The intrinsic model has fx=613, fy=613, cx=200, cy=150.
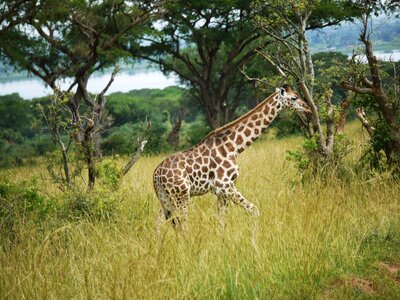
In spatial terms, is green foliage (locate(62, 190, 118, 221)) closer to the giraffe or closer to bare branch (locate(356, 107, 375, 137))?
the giraffe

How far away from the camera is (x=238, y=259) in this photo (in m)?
5.93

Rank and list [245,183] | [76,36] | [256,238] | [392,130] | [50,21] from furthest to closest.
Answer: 1. [76,36]
2. [50,21]
3. [245,183]
4. [392,130]
5. [256,238]

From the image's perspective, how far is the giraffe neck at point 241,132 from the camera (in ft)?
24.8

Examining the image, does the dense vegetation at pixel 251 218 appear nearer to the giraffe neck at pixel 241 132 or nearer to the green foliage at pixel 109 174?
the green foliage at pixel 109 174

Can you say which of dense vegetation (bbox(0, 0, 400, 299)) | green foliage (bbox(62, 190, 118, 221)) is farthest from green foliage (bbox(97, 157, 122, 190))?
green foliage (bbox(62, 190, 118, 221))

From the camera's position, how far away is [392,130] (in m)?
9.20

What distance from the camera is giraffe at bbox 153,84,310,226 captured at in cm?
719

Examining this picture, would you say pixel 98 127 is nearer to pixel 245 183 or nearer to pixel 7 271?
pixel 245 183

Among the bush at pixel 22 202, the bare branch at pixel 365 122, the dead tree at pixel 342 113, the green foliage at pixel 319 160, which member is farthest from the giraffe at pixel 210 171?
the dead tree at pixel 342 113

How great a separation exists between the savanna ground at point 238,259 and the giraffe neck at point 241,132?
761 mm

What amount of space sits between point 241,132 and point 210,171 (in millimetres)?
679

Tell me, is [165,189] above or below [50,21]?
below

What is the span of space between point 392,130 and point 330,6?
12.1 m

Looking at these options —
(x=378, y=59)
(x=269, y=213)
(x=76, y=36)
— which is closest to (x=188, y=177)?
(x=269, y=213)
